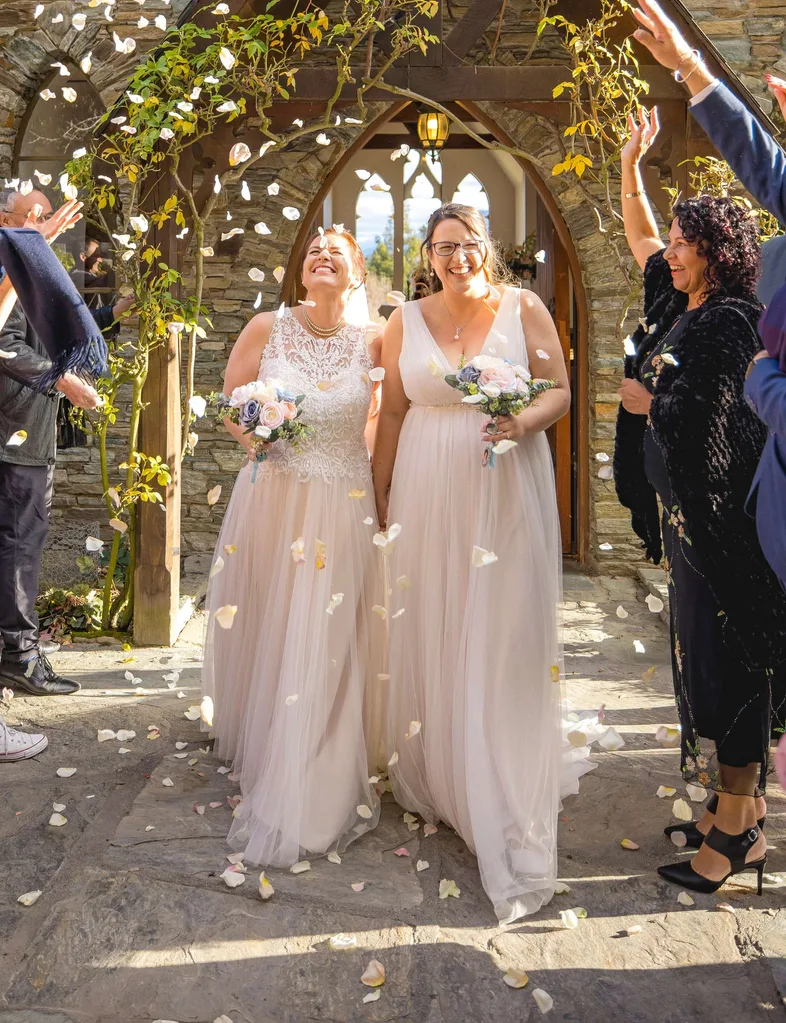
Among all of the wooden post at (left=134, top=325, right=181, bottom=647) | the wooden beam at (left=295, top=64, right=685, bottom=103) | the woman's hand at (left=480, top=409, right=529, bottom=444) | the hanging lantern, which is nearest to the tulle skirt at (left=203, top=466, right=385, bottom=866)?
the woman's hand at (left=480, top=409, right=529, bottom=444)

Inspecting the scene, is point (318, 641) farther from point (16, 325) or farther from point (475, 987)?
point (16, 325)

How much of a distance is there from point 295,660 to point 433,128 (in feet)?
20.2

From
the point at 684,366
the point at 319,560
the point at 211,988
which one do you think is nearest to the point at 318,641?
the point at 319,560

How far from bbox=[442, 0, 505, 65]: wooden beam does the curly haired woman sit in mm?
2638

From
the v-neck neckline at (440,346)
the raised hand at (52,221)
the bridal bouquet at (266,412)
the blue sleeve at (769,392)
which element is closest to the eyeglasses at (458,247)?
the v-neck neckline at (440,346)

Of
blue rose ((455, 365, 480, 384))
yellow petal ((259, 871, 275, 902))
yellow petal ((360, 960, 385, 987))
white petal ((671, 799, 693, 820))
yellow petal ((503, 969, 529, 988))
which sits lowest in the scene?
yellow petal ((503, 969, 529, 988))

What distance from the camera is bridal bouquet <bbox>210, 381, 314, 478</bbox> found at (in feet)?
10.5

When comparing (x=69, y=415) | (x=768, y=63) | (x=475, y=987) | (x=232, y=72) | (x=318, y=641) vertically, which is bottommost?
(x=475, y=987)

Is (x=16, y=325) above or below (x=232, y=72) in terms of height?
below

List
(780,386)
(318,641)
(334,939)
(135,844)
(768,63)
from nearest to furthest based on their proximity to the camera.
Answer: (780,386), (334,939), (135,844), (318,641), (768,63)

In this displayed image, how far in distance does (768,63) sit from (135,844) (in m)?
6.79

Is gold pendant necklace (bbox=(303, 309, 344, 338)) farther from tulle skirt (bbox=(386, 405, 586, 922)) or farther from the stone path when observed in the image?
the stone path

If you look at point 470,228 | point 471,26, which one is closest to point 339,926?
point 470,228

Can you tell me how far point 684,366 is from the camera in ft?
9.01
